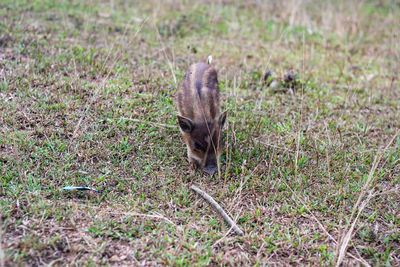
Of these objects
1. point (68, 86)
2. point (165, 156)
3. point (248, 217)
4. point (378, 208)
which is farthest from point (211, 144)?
point (68, 86)

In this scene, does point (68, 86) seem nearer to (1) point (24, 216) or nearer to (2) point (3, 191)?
(2) point (3, 191)

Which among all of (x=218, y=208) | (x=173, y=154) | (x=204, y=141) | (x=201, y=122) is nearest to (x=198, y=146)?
(x=204, y=141)

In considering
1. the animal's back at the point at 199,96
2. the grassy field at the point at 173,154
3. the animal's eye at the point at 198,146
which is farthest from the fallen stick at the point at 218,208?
the animal's back at the point at 199,96

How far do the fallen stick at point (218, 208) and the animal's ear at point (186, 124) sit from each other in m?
0.75

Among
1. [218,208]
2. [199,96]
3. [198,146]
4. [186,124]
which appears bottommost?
[218,208]

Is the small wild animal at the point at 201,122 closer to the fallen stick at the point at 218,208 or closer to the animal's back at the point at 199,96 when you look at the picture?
the animal's back at the point at 199,96

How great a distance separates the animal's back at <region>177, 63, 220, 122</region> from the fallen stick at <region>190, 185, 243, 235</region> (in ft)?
2.80

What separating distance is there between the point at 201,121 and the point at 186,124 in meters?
0.18

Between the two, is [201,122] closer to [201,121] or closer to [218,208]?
[201,121]

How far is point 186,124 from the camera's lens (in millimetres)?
4539

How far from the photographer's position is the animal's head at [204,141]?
14.6ft

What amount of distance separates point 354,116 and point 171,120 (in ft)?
9.75

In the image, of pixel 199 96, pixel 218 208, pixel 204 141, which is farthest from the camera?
pixel 199 96

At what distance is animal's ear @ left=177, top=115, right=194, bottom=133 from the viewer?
448 cm
